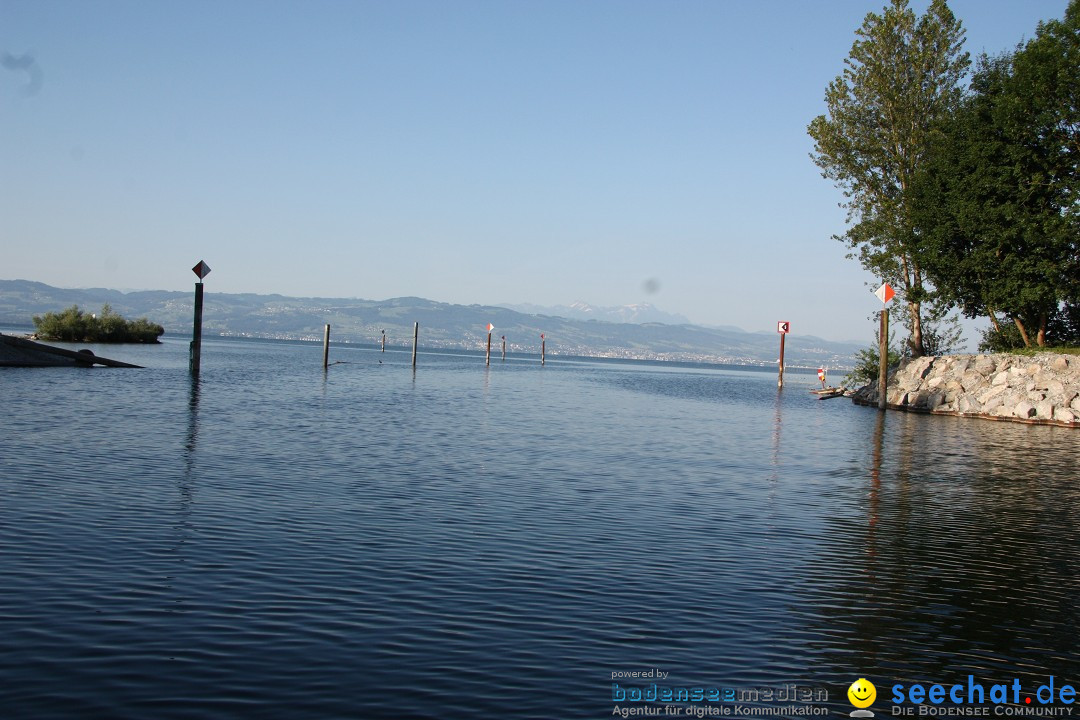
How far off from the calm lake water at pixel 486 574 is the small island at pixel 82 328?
7906 cm

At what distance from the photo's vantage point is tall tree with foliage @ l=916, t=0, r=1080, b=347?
40.4m

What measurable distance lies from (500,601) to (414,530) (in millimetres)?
3500

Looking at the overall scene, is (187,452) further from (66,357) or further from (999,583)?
(66,357)

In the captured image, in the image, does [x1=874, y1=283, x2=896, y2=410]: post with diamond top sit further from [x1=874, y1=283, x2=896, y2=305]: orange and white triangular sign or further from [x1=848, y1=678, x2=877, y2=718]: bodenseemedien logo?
[x1=848, y1=678, x2=877, y2=718]: bodenseemedien logo

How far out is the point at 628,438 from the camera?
88.8 feet

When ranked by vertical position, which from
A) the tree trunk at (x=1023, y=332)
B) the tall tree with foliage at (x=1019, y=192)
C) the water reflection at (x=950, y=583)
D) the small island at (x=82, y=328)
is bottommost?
the water reflection at (x=950, y=583)

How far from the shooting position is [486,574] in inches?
400

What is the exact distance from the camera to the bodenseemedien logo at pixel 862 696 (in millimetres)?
6715

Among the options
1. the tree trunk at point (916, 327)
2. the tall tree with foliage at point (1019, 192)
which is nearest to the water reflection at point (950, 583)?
the tall tree with foliage at point (1019, 192)

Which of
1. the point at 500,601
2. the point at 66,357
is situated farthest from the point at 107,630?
the point at 66,357

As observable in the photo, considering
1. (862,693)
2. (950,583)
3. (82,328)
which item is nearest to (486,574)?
(862,693)

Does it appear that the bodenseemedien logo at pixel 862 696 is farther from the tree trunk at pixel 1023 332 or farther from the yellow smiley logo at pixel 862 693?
the tree trunk at pixel 1023 332

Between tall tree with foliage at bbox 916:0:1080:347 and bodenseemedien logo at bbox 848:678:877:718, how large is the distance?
38.4 metres

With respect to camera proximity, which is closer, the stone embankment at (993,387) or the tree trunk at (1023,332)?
the stone embankment at (993,387)
